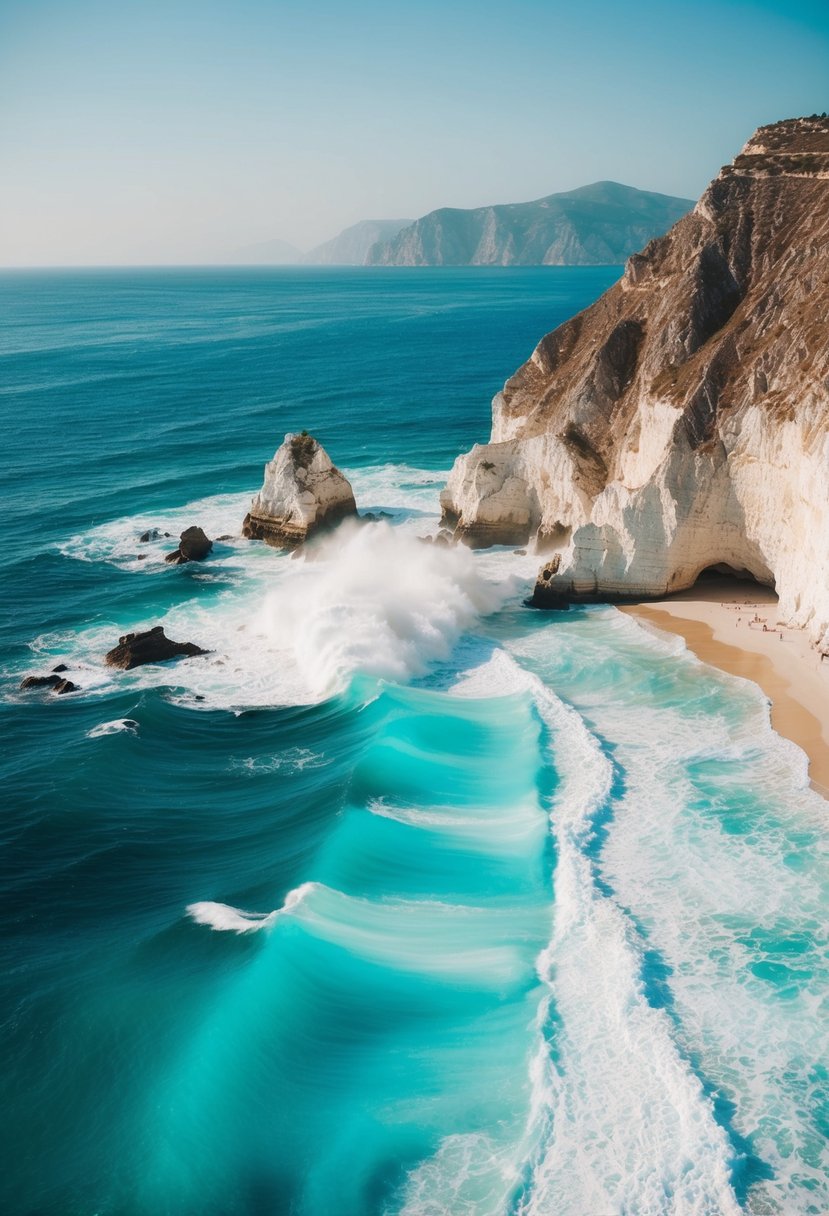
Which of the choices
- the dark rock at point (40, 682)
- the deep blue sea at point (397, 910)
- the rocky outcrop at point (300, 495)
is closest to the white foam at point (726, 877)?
the deep blue sea at point (397, 910)

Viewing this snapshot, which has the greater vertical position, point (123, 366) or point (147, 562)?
point (123, 366)

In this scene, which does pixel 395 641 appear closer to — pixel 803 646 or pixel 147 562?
pixel 803 646

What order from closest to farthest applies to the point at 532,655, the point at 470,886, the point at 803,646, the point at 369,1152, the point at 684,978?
the point at 369,1152, the point at 684,978, the point at 470,886, the point at 803,646, the point at 532,655

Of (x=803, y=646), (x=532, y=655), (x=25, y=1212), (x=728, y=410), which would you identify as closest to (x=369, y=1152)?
(x=25, y=1212)

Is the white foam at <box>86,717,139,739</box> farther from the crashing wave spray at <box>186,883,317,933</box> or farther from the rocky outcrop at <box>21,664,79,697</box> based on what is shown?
the crashing wave spray at <box>186,883,317,933</box>

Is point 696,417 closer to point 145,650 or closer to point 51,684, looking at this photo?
point 145,650

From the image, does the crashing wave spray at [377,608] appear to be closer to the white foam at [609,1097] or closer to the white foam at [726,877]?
the white foam at [726,877]

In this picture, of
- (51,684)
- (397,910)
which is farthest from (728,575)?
(51,684)
